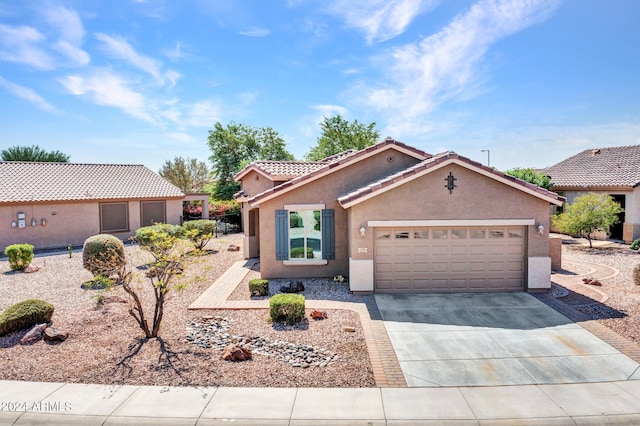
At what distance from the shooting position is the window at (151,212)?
26.4 meters

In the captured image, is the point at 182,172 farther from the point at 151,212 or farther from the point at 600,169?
the point at 600,169

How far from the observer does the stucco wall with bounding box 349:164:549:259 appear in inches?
486

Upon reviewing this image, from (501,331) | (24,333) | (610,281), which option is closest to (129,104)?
(24,333)

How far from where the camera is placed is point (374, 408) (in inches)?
243

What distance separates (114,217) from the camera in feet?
82.6

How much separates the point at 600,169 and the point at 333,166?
2293cm

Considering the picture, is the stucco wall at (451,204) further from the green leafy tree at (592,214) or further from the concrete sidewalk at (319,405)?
the green leafy tree at (592,214)

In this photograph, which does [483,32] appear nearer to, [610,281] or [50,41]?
[610,281]

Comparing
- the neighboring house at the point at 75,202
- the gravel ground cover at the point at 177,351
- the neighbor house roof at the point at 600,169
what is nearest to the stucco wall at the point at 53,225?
the neighboring house at the point at 75,202

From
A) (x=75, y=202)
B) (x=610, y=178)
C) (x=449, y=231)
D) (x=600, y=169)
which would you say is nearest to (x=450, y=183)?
(x=449, y=231)

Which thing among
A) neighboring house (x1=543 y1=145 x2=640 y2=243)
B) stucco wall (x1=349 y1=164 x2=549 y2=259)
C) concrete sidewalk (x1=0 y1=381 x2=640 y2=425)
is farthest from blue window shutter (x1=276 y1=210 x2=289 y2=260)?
neighboring house (x1=543 y1=145 x2=640 y2=243)

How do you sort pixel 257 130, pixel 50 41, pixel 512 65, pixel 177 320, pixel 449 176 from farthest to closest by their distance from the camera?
pixel 257 130 → pixel 512 65 → pixel 50 41 → pixel 449 176 → pixel 177 320

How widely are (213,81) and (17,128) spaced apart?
60.7 ft

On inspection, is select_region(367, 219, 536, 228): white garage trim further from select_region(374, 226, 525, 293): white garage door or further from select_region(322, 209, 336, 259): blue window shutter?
select_region(322, 209, 336, 259): blue window shutter
